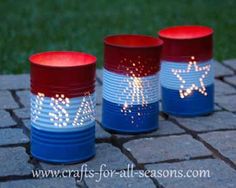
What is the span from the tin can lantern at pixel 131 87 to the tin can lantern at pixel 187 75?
23cm

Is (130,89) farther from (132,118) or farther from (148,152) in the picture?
(148,152)

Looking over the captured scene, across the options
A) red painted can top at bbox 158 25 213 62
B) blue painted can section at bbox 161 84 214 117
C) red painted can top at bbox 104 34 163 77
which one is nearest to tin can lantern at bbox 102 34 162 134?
red painted can top at bbox 104 34 163 77

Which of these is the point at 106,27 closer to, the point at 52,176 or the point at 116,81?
the point at 116,81

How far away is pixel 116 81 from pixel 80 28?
3.12 meters

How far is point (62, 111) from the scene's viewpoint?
3.04 meters

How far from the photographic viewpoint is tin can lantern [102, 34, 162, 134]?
3.41m

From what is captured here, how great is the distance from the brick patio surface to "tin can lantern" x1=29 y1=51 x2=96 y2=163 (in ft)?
0.25

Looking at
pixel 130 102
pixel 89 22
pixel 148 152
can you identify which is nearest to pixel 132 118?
pixel 130 102

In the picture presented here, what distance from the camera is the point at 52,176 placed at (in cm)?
295

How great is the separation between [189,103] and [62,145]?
107 cm

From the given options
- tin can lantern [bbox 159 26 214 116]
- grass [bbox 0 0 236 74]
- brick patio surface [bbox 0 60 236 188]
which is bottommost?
brick patio surface [bbox 0 60 236 188]

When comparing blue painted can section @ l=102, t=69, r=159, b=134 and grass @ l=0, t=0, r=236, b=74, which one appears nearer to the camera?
blue painted can section @ l=102, t=69, r=159, b=134

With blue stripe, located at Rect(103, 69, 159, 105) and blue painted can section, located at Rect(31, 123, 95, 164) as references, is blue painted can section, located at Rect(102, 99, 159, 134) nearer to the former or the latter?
blue stripe, located at Rect(103, 69, 159, 105)

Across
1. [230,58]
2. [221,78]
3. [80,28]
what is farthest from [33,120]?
[80,28]
